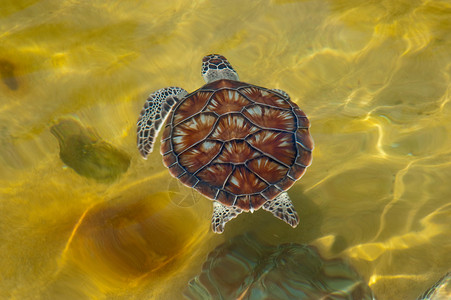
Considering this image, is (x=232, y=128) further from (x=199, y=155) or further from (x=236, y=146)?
(x=199, y=155)

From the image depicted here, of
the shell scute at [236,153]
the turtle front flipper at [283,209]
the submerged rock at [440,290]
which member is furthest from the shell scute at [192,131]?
the submerged rock at [440,290]

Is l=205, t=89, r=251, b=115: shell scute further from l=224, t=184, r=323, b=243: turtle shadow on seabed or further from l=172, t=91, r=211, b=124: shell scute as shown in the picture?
l=224, t=184, r=323, b=243: turtle shadow on seabed

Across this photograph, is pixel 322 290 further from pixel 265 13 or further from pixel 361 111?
pixel 265 13

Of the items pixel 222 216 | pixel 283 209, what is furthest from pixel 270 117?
pixel 222 216

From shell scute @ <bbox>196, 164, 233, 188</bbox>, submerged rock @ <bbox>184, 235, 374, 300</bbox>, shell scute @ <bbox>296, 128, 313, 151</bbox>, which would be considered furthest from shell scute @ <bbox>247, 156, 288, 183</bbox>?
submerged rock @ <bbox>184, 235, 374, 300</bbox>

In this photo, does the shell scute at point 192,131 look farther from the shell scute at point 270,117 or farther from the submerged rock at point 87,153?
the submerged rock at point 87,153

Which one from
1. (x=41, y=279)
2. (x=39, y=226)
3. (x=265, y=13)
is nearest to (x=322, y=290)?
(x=41, y=279)
